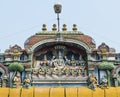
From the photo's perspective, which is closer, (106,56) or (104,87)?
(104,87)

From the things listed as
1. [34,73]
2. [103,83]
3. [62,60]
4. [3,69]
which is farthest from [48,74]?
[103,83]

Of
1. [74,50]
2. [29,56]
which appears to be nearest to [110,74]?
[74,50]

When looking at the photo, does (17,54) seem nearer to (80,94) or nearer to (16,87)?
(16,87)

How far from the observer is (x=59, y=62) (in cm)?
1944

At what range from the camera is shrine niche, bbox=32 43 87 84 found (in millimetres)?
18906

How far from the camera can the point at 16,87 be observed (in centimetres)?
1784

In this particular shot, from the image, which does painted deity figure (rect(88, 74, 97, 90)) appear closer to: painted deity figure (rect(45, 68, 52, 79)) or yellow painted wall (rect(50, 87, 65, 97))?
yellow painted wall (rect(50, 87, 65, 97))

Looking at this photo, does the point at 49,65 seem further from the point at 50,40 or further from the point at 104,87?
the point at 104,87

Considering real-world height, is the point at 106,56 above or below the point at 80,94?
above

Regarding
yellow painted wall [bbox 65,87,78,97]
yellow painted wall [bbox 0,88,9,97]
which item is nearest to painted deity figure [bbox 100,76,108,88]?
yellow painted wall [bbox 65,87,78,97]

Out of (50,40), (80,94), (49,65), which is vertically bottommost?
(80,94)

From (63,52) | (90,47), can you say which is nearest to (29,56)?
(63,52)

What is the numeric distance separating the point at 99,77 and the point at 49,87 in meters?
2.69

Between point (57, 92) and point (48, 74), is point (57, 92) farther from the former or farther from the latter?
point (48, 74)
